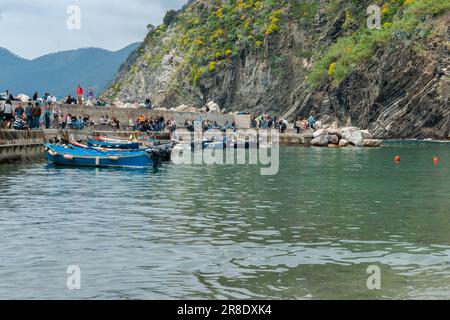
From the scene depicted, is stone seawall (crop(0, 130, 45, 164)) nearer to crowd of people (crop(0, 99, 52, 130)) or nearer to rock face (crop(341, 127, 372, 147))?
crowd of people (crop(0, 99, 52, 130))

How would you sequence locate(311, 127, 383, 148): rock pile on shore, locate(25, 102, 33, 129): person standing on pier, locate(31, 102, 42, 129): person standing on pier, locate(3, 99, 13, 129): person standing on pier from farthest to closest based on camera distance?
1. locate(311, 127, 383, 148): rock pile on shore
2. locate(31, 102, 42, 129): person standing on pier
3. locate(25, 102, 33, 129): person standing on pier
4. locate(3, 99, 13, 129): person standing on pier

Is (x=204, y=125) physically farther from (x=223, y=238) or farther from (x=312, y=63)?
(x=223, y=238)

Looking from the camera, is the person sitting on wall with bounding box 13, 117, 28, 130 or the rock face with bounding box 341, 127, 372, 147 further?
the rock face with bounding box 341, 127, 372, 147

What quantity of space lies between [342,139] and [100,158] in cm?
3511

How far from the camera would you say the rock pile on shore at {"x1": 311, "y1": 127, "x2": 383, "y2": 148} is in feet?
223

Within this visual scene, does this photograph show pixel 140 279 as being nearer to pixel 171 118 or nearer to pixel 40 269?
pixel 40 269

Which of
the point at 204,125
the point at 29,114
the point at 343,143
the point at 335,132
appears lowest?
the point at 343,143

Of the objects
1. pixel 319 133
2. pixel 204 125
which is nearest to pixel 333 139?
pixel 319 133

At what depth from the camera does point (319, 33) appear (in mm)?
113062

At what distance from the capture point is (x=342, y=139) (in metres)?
69.8

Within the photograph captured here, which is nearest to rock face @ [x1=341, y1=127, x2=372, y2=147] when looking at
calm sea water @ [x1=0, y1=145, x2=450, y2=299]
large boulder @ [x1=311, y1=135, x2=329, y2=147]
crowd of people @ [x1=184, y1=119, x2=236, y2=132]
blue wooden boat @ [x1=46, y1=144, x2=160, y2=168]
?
large boulder @ [x1=311, y1=135, x2=329, y2=147]

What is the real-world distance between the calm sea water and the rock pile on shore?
1380 inches

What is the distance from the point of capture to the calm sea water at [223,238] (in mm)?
12898

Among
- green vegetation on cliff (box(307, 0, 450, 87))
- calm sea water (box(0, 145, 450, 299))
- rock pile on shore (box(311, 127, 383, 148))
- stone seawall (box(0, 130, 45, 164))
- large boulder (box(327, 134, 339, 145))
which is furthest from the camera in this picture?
green vegetation on cliff (box(307, 0, 450, 87))
